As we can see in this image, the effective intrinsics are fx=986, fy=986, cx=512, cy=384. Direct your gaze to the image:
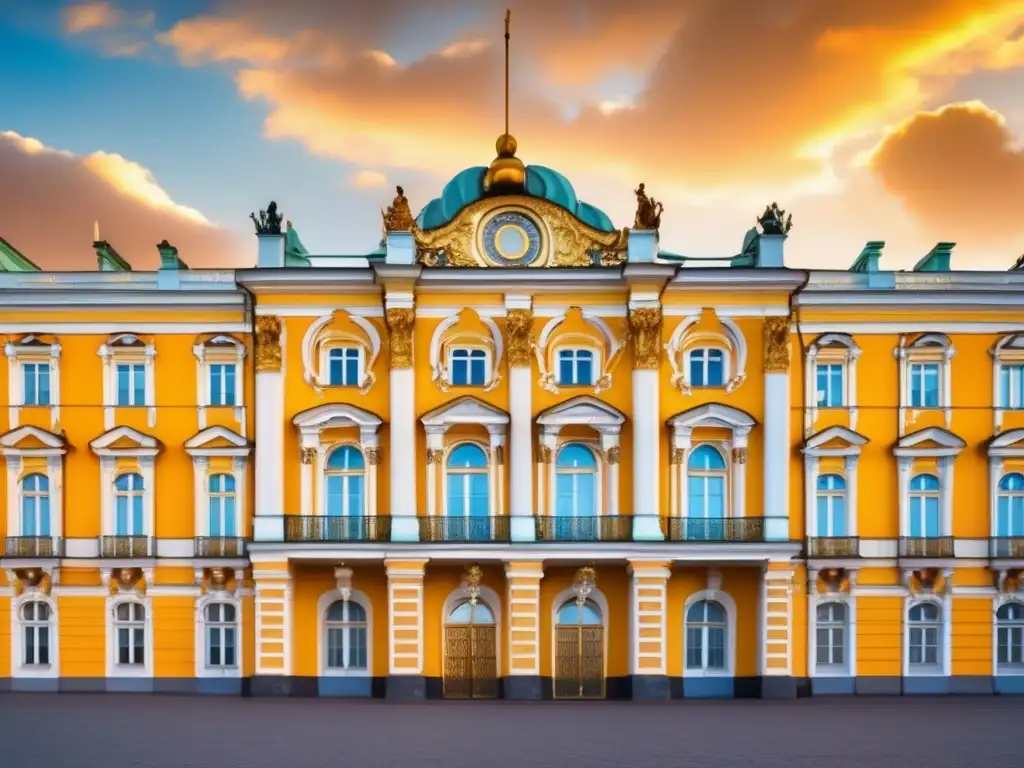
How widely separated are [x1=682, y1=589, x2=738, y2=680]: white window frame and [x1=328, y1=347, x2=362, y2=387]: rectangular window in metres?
11.6

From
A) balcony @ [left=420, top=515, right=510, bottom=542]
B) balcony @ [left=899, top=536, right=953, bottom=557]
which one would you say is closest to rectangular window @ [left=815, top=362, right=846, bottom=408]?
balcony @ [left=899, top=536, right=953, bottom=557]

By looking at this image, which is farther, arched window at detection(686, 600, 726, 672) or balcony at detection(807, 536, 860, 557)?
balcony at detection(807, 536, 860, 557)

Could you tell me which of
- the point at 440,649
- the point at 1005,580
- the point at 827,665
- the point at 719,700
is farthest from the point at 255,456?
the point at 1005,580

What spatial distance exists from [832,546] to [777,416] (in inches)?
165

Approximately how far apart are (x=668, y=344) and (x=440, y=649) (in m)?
10.9

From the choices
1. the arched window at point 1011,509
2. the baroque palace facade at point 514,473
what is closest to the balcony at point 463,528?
the baroque palace facade at point 514,473

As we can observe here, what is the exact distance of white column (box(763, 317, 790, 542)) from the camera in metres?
28.0

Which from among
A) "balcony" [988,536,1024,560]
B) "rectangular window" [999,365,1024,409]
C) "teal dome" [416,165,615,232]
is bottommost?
"balcony" [988,536,1024,560]

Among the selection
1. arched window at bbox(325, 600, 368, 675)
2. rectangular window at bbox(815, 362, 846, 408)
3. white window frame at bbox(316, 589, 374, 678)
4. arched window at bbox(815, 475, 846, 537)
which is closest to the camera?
white window frame at bbox(316, 589, 374, 678)

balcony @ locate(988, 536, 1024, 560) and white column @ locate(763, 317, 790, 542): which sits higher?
white column @ locate(763, 317, 790, 542)

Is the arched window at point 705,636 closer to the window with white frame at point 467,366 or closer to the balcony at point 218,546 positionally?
the window with white frame at point 467,366

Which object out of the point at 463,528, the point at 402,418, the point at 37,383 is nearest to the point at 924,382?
the point at 463,528

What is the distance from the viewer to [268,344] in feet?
92.7

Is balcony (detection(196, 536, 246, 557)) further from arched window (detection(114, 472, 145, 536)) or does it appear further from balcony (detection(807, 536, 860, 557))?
balcony (detection(807, 536, 860, 557))
